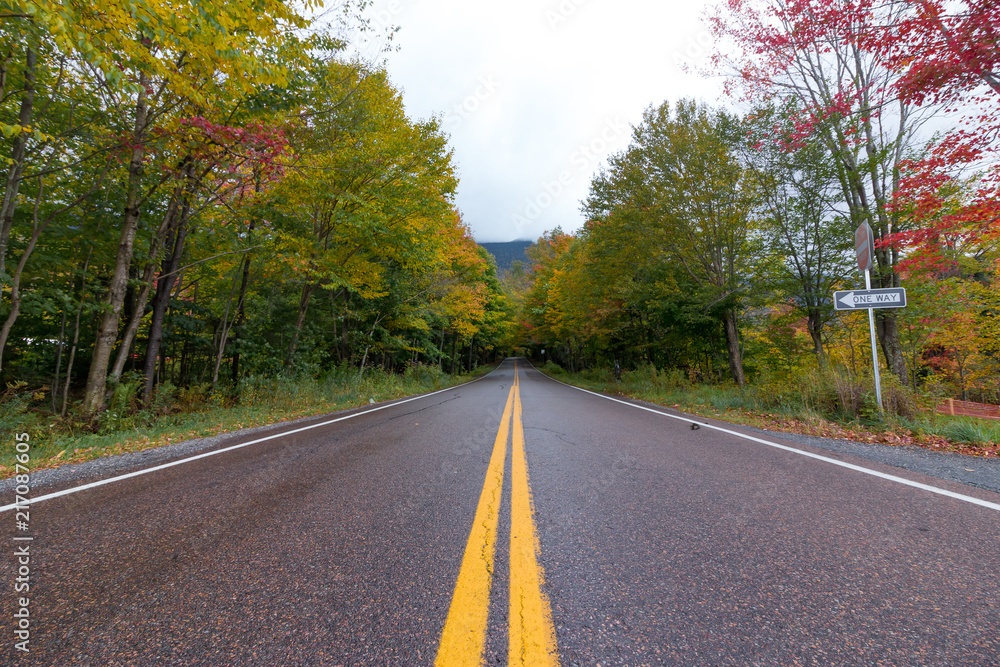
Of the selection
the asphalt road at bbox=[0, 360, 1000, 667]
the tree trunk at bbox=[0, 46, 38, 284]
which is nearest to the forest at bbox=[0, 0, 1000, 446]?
the tree trunk at bbox=[0, 46, 38, 284]

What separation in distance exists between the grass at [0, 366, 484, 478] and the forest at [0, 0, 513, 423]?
0.90ft

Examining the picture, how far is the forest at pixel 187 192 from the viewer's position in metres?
4.96

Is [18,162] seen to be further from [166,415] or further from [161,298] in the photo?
[166,415]

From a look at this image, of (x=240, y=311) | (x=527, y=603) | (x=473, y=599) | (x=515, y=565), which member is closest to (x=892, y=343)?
(x=515, y=565)

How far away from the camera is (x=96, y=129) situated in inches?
220

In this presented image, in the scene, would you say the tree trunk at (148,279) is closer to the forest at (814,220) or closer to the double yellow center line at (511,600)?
the double yellow center line at (511,600)

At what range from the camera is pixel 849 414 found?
6.07 m

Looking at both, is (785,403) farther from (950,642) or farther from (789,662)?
(789,662)

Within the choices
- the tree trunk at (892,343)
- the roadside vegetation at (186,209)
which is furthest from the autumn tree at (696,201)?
the roadside vegetation at (186,209)

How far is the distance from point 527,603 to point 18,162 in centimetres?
865

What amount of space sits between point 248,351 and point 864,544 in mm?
12550

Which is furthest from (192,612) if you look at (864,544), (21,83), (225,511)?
(21,83)

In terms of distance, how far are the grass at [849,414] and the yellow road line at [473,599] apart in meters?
5.87

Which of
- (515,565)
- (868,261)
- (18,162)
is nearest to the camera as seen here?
(515,565)
